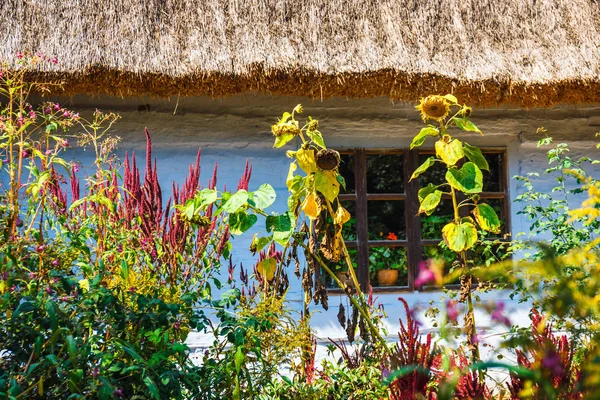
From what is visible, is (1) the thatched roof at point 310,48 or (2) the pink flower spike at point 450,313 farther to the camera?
(1) the thatched roof at point 310,48

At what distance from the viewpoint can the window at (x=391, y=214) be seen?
3.76m

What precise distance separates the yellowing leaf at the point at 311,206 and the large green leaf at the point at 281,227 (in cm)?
8

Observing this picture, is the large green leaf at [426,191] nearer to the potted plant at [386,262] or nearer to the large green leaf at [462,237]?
the large green leaf at [462,237]

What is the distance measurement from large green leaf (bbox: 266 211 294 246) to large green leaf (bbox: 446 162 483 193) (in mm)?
618

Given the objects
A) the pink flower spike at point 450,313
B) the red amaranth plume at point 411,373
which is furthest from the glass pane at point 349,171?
the pink flower spike at point 450,313

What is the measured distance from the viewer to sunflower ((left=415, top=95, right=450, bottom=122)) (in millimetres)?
2377

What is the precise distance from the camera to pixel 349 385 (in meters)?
2.32

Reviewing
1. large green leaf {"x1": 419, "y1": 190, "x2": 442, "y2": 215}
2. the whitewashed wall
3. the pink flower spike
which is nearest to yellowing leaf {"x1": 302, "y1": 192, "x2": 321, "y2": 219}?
large green leaf {"x1": 419, "y1": 190, "x2": 442, "y2": 215}

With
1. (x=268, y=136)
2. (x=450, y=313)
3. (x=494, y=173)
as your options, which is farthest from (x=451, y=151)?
(x=494, y=173)

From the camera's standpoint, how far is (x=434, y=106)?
2400 mm

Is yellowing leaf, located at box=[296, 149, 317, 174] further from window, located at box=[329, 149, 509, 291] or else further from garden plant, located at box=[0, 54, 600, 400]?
window, located at box=[329, 149, 509, 291]

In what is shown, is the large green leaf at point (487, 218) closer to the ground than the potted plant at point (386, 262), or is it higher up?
higher up

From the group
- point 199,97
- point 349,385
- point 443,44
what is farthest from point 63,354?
point 443,44

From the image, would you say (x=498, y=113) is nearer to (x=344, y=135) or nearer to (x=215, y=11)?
(x=344, y=135)
